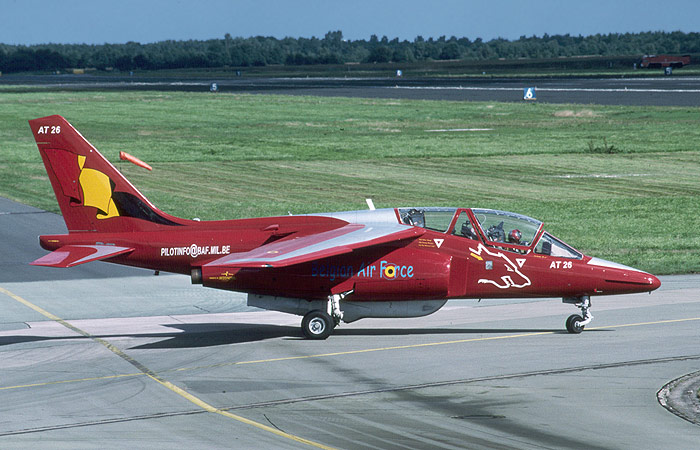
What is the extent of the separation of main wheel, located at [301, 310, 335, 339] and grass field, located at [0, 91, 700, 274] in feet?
39.5

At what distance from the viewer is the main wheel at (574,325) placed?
20.1 metres

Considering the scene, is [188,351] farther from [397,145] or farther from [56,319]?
[397,145]

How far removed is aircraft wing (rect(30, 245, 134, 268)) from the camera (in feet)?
63.9

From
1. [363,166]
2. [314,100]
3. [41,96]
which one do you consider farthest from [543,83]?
[363,166]

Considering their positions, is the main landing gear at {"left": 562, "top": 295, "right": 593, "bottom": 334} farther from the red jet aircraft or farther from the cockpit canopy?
the cockpit canopy

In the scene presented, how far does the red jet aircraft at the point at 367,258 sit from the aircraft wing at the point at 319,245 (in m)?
0.07

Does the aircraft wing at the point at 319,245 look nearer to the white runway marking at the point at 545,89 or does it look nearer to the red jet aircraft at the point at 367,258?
the red jet aircraft at the point at 367,258

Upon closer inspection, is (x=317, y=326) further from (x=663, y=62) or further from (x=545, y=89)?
(x=663, y=62)

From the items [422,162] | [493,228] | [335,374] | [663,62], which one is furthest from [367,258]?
[663,62]

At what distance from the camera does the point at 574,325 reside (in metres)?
20.1

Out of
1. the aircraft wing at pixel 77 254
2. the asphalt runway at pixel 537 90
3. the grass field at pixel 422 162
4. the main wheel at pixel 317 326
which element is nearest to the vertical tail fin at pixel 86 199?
the aircraft wing at pixel 77 254

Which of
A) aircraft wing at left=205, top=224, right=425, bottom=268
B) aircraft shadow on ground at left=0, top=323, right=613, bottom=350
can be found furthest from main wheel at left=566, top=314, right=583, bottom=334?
aircraft wing at left=205, top=224, right=425, bottom=268

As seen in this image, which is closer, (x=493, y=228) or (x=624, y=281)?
(x=624, y=281)

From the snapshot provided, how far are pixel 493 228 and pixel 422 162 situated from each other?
3545cm
